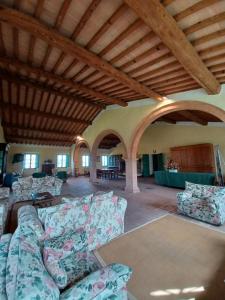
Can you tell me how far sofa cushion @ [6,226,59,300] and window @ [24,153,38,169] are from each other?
13231mm

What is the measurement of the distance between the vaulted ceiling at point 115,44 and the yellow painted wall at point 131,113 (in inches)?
10.8

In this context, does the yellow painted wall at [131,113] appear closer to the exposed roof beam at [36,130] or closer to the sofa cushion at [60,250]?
the exposed roof beam at [36,130]

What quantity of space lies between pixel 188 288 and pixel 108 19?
4.35 metres

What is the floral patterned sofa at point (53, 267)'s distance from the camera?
38.7 inches

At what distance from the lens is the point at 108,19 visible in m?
2.85

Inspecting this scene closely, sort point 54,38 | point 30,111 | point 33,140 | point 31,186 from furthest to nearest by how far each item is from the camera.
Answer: point 33,140 → point 30,111 → point 31,186 → point 54,38

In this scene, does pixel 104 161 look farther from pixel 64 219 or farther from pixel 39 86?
pixel 64 219

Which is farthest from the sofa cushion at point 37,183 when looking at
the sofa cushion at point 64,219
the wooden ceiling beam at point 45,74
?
the sofa cushion at point 64,219

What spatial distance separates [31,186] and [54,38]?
5.10 metres

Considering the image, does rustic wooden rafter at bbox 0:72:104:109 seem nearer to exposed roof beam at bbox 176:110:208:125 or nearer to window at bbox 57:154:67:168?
exposed roof beam at bbox 176:110:208:125

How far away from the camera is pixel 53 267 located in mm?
1329

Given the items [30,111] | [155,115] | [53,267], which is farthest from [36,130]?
[53,267]

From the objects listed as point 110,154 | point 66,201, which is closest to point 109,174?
point 110,154

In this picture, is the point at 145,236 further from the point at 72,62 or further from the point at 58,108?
the point at 58,108
